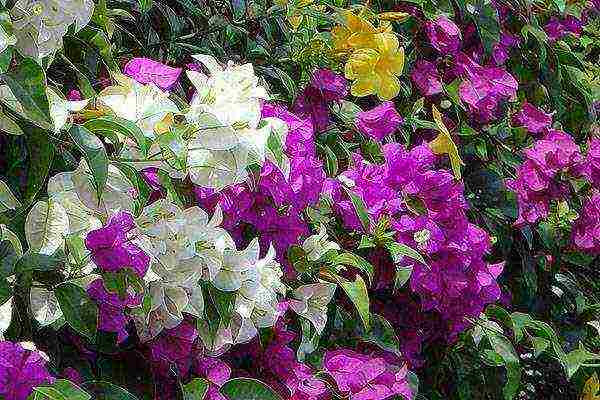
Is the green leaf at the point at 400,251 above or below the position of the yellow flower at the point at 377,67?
below

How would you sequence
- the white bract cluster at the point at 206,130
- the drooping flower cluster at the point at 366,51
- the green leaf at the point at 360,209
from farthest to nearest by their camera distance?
the drooping flower cluster at the point at 366,51 → the green leaf at the point at 360,209 → the white bract cluster at the point at 206,130

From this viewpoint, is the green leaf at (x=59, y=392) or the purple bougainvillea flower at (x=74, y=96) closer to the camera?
the green leaf at (x=59, y=392)

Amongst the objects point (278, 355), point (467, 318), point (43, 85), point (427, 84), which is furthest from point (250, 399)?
point (427, 84)

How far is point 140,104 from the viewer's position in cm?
108

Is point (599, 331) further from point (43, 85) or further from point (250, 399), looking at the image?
point (43, 85)

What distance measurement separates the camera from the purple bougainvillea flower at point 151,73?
1.25m

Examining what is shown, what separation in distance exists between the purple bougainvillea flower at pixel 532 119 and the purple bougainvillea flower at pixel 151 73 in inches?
41.3

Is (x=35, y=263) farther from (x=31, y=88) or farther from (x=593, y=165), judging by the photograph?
(x=593, y=165)

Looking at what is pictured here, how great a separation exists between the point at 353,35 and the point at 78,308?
2.61ft

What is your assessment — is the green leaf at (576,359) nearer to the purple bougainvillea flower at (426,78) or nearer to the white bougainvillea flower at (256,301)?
the purple bougainvillea flower at (426,78)

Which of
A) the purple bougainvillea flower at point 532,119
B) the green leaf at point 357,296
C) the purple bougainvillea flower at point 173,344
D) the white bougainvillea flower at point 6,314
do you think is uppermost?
the white bougainvillea flower at point 6,314

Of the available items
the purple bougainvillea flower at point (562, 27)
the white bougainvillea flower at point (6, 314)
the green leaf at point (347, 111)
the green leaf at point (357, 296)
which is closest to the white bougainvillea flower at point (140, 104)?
the white bougainvillea flower at point (6, 314)

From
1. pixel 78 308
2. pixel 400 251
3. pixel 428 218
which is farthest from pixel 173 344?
pixel 428 218

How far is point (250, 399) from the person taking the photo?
1.09 m
